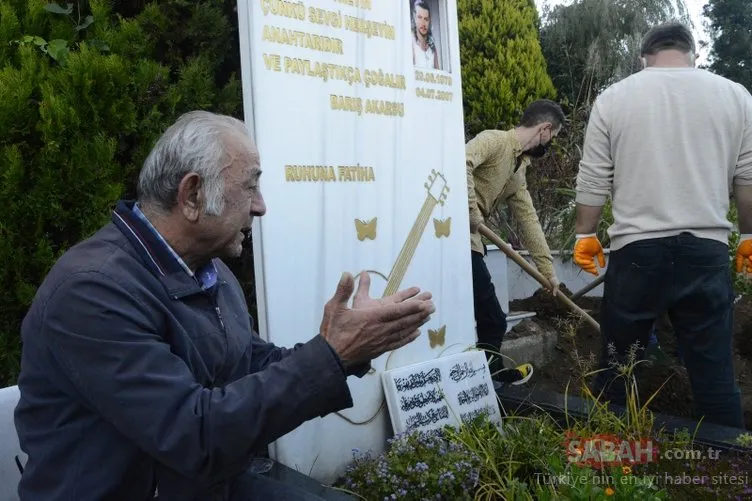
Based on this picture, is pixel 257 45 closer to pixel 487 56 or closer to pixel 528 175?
pixel 487 56

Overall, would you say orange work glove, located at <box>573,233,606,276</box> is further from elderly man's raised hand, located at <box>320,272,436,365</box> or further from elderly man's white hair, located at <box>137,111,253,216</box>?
elderly man's white hair, located at <box>137,111,253,216</box>

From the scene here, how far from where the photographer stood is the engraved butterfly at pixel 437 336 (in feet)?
11.7

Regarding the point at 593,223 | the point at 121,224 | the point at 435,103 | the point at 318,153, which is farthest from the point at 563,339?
the point at 121,224

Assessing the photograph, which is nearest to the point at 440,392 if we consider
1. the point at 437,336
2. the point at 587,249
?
the point at 437,336

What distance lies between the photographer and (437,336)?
3.60 metres

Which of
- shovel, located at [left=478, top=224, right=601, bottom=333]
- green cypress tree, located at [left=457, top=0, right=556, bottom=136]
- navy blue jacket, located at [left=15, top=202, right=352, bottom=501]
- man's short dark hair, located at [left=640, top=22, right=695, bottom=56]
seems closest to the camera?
navy blue jacket, located at [left=15, top=202, right=352, bottom=501]

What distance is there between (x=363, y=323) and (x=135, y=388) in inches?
→ 20.5

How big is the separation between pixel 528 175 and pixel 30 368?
6.76m

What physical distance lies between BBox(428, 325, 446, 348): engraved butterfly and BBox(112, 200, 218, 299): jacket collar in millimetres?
1889

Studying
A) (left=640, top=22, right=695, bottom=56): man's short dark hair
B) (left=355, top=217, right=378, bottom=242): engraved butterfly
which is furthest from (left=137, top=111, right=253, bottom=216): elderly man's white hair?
(left=640, top=22, right=695, bottom=56): man's short dark hair

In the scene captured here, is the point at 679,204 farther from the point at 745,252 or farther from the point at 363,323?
the point at 363,323

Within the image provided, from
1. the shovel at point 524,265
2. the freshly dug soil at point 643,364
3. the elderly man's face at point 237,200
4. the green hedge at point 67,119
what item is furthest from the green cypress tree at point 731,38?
the elderly man's face at point 237,200

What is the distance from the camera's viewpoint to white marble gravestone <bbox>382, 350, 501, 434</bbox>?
10.7 feet

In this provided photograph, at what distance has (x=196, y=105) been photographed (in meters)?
2.93
